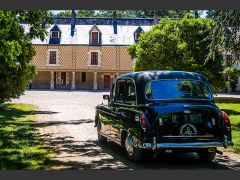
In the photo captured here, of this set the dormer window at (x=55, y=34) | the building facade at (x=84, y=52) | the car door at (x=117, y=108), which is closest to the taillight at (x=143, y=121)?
the car door at (x=117, y=108)

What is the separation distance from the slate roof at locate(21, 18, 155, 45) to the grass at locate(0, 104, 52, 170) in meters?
22.0

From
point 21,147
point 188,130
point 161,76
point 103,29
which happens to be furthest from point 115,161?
point 103,29

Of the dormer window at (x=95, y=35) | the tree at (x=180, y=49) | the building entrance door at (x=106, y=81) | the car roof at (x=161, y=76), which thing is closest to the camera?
the car roof at (x=161, y=76)

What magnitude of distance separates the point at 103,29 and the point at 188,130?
38.1m

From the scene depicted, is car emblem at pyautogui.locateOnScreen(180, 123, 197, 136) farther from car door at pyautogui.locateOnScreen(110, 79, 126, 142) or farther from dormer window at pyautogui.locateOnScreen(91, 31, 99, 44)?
dormer window at pyautogui.locateOnScreen(91, 31, 99, 44)

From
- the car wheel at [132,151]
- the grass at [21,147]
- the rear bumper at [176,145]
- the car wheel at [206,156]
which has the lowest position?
the grass at [21,147]

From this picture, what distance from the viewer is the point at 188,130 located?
8.35 metres

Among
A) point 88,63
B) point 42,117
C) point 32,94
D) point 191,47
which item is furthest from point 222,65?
point 88,63

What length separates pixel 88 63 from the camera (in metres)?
38.6

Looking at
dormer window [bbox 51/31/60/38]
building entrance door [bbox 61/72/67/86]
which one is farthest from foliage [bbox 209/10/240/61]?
dormer window [bbox 51/31/60/38]

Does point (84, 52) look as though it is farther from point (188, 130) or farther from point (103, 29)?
point (188, 130)

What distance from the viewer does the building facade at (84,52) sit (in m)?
30.9

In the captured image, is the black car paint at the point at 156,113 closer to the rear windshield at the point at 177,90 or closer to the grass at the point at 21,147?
the rear windshield at the point at 177,90

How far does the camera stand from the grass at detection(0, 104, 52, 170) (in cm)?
854
